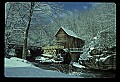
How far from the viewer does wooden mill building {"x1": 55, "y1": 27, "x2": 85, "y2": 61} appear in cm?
421

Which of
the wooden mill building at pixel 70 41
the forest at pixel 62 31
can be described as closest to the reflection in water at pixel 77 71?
the forest at pixel 62 31

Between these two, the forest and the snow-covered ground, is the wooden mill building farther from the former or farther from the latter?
the snow-covered ground

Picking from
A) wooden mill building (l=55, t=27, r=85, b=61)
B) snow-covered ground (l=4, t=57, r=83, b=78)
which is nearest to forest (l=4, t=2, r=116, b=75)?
wooden mill building (l=55, t=27, r=85, b=61)

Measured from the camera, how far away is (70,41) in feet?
14.1

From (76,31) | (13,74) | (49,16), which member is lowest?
(13,74)

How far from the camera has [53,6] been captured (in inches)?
164

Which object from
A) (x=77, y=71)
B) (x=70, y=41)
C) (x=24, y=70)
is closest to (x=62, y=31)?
(x=70, y=41)

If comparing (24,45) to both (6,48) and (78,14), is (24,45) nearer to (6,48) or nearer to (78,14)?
(6,48)

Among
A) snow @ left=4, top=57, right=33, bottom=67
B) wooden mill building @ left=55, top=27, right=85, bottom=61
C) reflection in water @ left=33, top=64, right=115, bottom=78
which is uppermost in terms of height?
wooden mill building @ left=55, top=27, right=85, bottom=61

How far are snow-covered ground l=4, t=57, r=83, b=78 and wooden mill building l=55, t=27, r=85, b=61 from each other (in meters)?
0.44

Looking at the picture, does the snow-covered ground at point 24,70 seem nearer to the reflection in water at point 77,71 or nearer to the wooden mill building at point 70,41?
the reflection in water at point 77,71

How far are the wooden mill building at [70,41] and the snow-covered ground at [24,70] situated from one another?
17.2 inches
